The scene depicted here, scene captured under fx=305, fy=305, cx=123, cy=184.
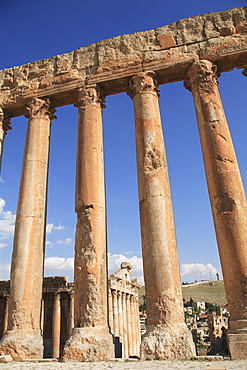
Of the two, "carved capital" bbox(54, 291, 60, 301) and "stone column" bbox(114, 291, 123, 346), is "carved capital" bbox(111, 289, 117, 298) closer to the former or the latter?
"stone column" bbox(114, 291, 123, 346)

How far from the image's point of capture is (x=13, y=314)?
1115cm

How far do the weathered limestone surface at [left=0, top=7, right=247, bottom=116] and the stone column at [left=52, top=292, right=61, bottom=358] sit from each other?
1528cm

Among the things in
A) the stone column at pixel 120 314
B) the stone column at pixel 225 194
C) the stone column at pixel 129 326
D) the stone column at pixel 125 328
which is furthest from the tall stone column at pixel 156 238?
the stone column at pixel 129 326

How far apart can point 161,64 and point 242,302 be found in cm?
1016

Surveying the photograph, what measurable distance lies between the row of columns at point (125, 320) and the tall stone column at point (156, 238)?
1359 cm

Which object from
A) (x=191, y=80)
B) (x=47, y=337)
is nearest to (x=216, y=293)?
(x=47, y=337)

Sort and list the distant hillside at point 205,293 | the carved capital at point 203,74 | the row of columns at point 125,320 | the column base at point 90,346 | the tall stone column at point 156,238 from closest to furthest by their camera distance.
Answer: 1. the tall stone column at point 156,238
2. the column base at point 90,346
3. the carved capital at point 203,74
4. the row of columns at point 125,320
5. the distant hillside at point 205,293

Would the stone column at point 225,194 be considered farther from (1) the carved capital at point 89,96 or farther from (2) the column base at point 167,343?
(1) the carved capital at point 89,96

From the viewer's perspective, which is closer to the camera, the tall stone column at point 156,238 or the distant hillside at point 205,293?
the tall stone column at point 156,238

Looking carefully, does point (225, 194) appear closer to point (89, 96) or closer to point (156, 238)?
point (156, 238)

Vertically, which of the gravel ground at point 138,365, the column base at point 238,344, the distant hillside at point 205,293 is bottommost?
the gravel ground at point 138,365

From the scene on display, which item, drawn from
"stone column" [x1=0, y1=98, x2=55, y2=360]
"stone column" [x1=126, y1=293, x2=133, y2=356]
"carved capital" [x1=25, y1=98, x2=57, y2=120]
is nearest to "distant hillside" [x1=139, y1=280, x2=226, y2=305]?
"stone column" [x1=126, y1=293, x2=133, y2=356]

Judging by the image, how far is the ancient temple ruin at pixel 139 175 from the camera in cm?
956

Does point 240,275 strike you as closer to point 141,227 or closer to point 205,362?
point 205,362
